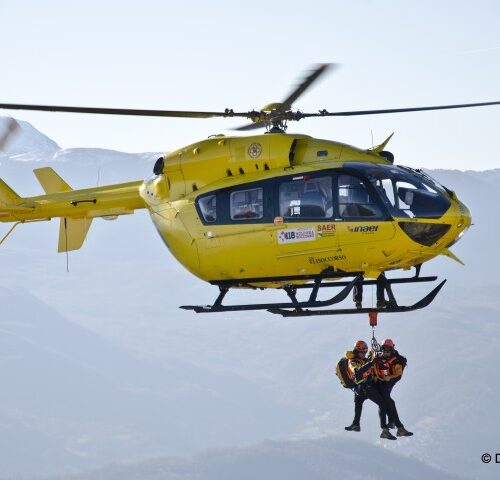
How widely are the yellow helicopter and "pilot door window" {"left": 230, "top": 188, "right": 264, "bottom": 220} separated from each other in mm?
26

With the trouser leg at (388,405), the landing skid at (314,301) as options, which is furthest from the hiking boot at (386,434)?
the landing skid at (314,301)

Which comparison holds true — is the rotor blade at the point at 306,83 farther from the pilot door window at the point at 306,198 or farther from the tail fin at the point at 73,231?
the tail fin at the point at 73,231

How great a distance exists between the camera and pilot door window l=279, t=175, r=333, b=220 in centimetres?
2936

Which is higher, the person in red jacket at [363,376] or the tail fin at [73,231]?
the tail fin at [73,231]

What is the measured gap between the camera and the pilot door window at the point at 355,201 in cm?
2898

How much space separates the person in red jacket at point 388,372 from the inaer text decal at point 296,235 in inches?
157

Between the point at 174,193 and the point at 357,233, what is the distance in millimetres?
5842

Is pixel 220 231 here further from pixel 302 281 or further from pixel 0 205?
pixel 0 205

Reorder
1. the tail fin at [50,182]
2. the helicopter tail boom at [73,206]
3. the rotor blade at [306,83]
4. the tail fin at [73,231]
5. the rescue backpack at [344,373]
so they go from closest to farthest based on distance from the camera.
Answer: the rotor blade at [306,83], the rescue backpack at [344,373], the helicopter tail boom at [73,206], the tail fin at [73,231], the tail fin at [50,182]

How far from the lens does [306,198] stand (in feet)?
97.3

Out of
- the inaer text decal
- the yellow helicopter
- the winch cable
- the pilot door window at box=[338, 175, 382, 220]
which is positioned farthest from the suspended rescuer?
the pilot door window at box=[338, 175, 382, 220]

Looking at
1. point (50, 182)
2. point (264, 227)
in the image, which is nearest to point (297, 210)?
point (264, 227)

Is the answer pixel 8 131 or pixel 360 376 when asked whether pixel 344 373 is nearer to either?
pixel 360 376

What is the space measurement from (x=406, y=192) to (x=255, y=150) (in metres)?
4.31
